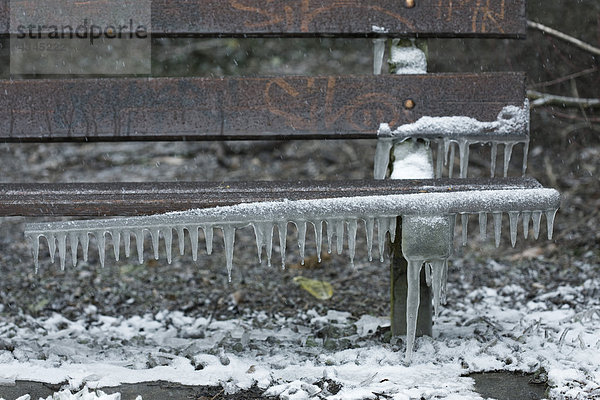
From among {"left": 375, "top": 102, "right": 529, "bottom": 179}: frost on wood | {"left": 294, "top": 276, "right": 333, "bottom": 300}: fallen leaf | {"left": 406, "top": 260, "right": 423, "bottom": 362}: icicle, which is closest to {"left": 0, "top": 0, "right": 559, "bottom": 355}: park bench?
{"left": 375, "top": 102, "right": 529, "bottom": 179}: frost on wood

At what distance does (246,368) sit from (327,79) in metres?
1.25

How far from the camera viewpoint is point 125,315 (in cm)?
409

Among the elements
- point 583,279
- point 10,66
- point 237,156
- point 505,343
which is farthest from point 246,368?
point 10,66

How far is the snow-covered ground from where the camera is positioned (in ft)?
8.99

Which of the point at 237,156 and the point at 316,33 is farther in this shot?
the point at 237,156

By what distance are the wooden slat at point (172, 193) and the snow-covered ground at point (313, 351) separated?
595 millimetres

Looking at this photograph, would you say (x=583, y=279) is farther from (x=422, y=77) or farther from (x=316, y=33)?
(x=316, y=33)

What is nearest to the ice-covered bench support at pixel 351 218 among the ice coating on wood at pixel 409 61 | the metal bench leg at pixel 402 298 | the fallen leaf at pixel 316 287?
the metal bench leg at pixel 402 298

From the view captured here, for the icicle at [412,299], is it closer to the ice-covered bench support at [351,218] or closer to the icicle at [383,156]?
the ice-covered bench support at [351,218]

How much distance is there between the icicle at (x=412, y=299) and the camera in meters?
2.91

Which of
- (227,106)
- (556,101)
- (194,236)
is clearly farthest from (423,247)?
(556,101)

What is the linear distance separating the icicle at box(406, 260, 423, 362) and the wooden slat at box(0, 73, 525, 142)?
0.70 m

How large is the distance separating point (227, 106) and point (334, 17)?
600 mm

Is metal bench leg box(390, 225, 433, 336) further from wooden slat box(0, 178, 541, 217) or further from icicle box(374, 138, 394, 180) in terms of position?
wooden slat box(0, 178, 541, 217)
